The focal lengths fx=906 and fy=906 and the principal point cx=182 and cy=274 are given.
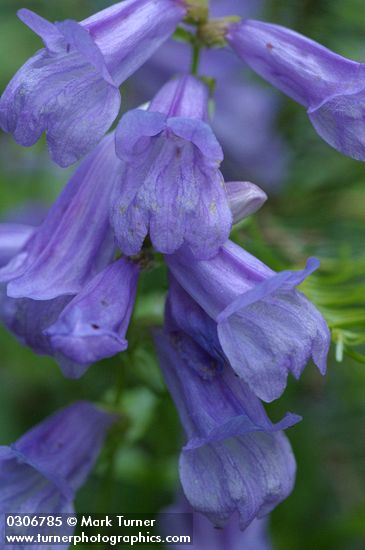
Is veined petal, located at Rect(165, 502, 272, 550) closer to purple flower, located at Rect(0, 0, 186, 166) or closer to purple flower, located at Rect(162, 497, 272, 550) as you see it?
purple flower, located at Rect(162, 497, 272, 550)

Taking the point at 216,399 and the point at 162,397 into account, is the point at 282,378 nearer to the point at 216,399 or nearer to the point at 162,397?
the point at 216,399

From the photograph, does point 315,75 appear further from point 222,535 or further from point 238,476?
point 222,535

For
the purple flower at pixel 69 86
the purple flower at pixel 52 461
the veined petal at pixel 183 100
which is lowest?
the purple flower at pixel 52 461

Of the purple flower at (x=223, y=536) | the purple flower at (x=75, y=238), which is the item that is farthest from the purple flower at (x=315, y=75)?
the purple flower at (x=223, y=536)

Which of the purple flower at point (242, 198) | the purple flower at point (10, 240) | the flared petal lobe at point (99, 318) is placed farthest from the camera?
the purple flower at point (10, 240)

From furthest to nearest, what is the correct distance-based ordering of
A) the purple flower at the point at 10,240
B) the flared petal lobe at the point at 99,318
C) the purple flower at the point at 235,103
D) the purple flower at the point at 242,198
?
1. the purple flower at the point at 235,103
2. the purple flower at the point at 10,240
3. the purple flower at the point at 242,198
4. the flared petal lobe at the point at 99,318

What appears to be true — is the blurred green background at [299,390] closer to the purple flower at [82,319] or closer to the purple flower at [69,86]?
the purple flower at [82,319]

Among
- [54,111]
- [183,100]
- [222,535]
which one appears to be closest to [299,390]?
[222,535]

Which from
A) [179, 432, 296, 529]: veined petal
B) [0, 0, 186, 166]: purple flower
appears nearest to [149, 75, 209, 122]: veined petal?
[0, 0, 186, 166]: purple flower
